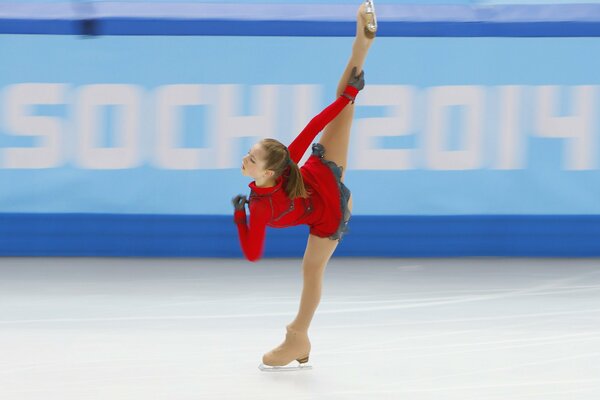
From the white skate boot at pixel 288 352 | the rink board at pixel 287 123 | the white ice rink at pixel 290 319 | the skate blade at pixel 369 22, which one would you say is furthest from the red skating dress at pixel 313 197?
the rink board at pixel 287 123

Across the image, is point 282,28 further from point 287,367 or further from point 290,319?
point 287,367

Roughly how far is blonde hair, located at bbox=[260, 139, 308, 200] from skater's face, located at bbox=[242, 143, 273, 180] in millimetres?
12

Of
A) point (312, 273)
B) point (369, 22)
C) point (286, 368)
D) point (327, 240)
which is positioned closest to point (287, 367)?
point (286, 368)

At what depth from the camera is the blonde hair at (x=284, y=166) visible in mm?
3146

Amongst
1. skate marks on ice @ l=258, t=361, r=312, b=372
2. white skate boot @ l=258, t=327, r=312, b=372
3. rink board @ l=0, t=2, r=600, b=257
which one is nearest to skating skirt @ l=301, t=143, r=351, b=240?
white skate boot @ l=258, t=327, r=312, b=372

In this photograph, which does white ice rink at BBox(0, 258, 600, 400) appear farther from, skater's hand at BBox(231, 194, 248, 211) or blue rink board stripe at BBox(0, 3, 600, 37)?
blue rink board stripe at BBox(0, 3, 600, 37)

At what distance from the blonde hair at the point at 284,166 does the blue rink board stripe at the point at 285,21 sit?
7.02 ft

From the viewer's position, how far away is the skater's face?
10.3ft

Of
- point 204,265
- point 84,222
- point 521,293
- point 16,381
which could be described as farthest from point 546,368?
point 84,222

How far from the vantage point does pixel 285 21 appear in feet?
17.1

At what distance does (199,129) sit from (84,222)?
0.75 m

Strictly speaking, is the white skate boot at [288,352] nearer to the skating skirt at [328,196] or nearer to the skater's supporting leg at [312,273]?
the skater's supporting leg at [312,273]

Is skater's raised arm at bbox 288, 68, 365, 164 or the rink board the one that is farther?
the rink board

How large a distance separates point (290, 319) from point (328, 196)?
95 cm
